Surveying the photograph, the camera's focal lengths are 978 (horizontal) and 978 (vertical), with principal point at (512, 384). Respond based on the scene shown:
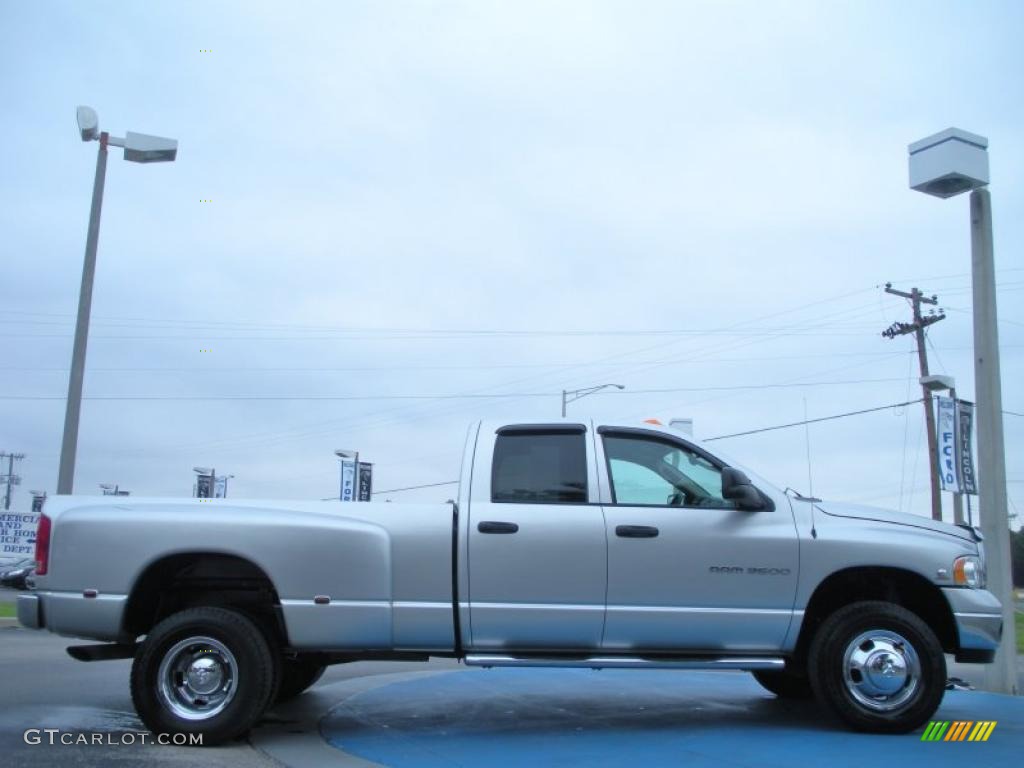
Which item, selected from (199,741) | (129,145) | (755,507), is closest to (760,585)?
(755,507)

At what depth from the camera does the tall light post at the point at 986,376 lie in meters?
8.66

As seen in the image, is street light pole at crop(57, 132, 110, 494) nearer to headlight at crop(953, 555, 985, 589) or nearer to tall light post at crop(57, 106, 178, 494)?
tall light post at crop(57, 106, 178, 494)

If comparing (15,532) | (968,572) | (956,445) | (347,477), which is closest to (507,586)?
(968,572)

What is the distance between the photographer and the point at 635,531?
6055 mm

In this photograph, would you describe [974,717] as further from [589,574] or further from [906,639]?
[589,574]

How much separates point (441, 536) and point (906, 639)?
9.69 feet

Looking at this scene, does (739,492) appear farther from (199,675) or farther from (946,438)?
(946,438)

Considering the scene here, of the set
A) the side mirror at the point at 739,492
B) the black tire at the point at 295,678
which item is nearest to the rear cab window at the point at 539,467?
the side mirror at the point at 739,492

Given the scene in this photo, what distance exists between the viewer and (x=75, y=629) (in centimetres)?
589

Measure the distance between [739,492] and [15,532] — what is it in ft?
110

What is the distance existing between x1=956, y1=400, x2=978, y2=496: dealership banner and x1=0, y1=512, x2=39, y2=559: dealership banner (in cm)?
2933

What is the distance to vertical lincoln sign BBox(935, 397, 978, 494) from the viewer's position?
626 inches

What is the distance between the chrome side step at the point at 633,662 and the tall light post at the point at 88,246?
9188 millimetres

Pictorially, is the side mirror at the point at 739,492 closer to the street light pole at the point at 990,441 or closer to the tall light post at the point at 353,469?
the street light pole at the point at 990,441
